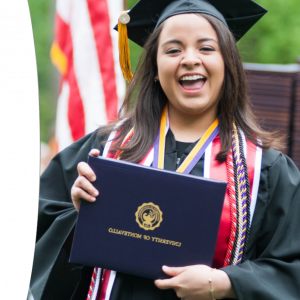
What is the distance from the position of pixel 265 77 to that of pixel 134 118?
2.70m

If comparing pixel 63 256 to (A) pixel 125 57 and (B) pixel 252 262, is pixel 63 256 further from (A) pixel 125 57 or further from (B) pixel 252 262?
(A) pixel 125 57

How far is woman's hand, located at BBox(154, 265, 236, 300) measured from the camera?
70.5 inches

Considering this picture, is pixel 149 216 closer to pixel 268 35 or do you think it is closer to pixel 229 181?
pixel 229 181

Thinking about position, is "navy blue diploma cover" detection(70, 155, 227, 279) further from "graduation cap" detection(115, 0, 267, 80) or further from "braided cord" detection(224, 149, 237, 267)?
"graduation cap" detection(115, 0, 267, 80)

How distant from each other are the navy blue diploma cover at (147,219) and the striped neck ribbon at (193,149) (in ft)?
0.82

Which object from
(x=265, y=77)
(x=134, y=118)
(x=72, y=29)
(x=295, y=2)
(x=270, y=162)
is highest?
(x=295, y=2)

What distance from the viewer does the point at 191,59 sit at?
6.60 feet

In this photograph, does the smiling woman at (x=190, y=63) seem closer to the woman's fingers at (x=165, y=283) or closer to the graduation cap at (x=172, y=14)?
the graduation cap at (x=172, y=14)

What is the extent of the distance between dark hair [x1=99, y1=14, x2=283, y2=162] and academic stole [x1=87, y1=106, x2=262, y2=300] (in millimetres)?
37

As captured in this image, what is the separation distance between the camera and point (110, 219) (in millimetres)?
1856

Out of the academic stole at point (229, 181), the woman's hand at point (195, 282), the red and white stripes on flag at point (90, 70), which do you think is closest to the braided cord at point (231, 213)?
the academic stole at point (229, 181)

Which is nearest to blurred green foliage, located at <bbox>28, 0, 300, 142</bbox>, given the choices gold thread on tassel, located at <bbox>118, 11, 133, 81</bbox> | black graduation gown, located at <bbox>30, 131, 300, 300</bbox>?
gold thread on tassel, located at <bbox>118, 11, 133, 81</bbox>

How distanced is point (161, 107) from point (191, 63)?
0.38 metres

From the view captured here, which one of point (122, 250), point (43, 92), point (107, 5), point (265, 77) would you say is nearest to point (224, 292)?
point (122, 250)
